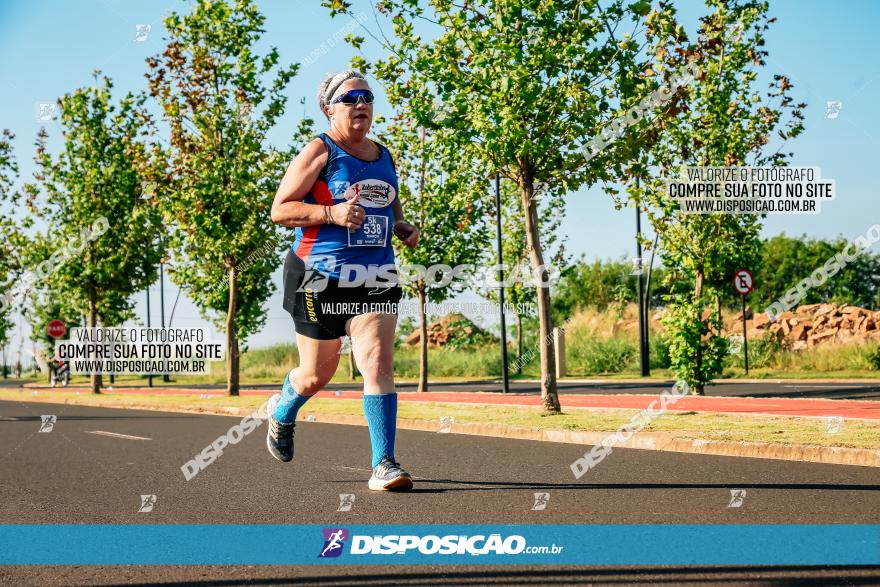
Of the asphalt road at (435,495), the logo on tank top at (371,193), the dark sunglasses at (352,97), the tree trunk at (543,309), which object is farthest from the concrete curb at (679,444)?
the dark sunglasses at (352,97)

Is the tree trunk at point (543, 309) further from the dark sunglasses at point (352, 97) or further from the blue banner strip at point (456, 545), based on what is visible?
the blue banner strip at point (456, 545)

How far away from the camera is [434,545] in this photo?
445 cm

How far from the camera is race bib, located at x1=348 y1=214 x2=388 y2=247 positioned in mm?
5641

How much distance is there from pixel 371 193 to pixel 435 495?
1.98m

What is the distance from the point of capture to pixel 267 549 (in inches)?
177

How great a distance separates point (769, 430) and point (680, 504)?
4654 mm

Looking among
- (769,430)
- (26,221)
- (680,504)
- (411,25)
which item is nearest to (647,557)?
(680,504)

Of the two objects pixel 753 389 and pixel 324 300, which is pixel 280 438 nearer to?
pixel 324 300

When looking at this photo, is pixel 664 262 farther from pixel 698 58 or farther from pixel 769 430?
pixel 769 430

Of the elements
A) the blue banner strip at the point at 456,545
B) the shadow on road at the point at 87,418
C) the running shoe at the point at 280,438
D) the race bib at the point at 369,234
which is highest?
the race bib at the point at 369,234

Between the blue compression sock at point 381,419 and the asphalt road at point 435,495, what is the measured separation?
1.08ft

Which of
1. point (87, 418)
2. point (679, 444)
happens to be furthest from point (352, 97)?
point (87, 418)

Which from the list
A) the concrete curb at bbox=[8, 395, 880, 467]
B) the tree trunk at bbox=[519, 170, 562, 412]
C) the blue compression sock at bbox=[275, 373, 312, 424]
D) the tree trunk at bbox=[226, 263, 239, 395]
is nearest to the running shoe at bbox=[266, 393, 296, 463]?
the blue compression sock at bbox=[275, 373, 312, 424]

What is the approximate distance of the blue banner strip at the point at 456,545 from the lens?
4148 millimetres
